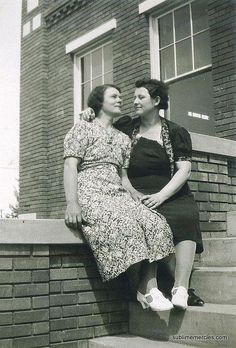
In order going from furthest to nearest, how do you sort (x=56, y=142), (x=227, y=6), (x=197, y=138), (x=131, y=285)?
(x=56, y=142) → (x=227, y=6) → (x=197, y=138) → (x=131, y=285)

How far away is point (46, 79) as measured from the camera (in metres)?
8.88

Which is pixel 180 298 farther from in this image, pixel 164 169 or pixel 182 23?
pixel 182 23

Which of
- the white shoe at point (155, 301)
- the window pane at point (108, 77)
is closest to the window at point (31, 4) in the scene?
the window pane at point (108, 77)

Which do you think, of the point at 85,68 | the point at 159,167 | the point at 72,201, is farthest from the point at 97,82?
the point at 72,201

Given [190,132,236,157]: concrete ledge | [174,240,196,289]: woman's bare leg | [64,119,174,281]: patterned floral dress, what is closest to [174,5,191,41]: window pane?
[190,132,236,157]: concrete ledge

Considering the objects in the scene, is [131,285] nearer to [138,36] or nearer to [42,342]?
[42,342]

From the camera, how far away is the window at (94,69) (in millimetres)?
7887

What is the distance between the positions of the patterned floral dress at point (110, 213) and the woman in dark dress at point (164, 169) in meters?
0.11

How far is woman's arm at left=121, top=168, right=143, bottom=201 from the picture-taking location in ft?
11.3

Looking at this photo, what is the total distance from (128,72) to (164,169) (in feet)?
12.7

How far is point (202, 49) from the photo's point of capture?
6320 mm

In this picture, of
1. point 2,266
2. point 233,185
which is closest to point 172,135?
point 233,185

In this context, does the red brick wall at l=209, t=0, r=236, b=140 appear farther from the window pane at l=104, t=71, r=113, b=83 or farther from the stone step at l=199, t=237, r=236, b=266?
the window pane at l=104, t=71, r=113, b=83

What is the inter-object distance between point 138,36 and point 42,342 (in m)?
5.16
